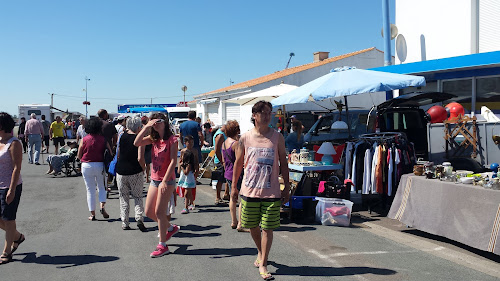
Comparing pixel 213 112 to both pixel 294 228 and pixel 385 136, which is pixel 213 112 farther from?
pixel 294 228

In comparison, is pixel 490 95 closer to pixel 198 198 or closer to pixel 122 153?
pixel 198 198

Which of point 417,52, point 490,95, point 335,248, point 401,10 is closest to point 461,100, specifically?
point 490,95

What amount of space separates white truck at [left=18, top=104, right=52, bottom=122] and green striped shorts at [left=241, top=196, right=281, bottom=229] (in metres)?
31.3

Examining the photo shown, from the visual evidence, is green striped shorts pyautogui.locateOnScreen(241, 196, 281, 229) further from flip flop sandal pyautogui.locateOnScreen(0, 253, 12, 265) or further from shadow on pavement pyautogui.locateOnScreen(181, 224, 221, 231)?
flip flop sandal pyautogui.locateOnScreen(0, 253, 12, 265)

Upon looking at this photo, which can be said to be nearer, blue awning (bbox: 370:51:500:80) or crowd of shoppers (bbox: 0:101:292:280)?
crowd of shoppers (bbox: 0:101:292:280)

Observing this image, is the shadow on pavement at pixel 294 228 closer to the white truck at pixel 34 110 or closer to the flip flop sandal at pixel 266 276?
the flip flop sandal at pixel 266 276

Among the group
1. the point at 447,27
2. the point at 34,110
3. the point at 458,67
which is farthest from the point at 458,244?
the point at 34,110

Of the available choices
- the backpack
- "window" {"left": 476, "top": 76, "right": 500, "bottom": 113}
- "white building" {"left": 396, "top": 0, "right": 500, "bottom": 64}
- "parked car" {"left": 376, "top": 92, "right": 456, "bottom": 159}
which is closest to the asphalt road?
the backpack

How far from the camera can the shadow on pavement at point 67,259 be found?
218 inches

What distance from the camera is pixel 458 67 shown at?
500 inches

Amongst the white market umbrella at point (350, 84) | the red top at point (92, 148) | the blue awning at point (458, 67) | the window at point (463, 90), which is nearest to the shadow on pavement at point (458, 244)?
the white market umbrella at point (350, 84)

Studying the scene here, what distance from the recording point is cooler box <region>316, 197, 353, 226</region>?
7359 millimetres

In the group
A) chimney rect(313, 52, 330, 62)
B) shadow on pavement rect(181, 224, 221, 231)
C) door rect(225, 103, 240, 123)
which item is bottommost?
shadow on pavement rect(181, 224, 221, 231)

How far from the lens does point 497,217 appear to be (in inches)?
208
